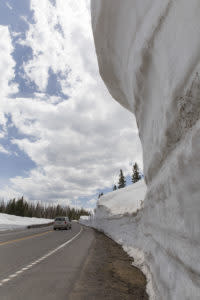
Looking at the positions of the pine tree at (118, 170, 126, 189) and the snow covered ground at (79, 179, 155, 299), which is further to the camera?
the pine tree at (118, 170, 126, 189)

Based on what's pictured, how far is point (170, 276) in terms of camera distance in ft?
9.53

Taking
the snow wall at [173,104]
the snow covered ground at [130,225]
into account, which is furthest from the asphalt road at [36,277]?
the snow wall at [173,104]

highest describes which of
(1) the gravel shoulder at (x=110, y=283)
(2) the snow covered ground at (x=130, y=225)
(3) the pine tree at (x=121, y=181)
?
(3) the pine tree at (x=121, y=181)

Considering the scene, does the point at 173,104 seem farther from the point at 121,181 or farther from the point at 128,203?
the point at 121,181

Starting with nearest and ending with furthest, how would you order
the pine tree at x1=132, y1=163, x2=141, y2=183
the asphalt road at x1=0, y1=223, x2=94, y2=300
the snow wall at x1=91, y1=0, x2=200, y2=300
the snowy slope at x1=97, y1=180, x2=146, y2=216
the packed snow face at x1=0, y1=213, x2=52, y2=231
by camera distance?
the snow wall at x1=91, y1=0, x2=200, y2=300
the asphalt road at x1=0, y1=223, x2=94, y2=300
the snowy slope at x1=97, y1=180, x2=146, y2=216
the packed snow face at x1=0, y1=213, x2=52, y2=231
the pine tree at x1=132, y1=163, x2=141, y2=183

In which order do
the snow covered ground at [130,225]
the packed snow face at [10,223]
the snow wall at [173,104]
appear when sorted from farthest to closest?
the packed snow face at [10,223] → the snow covered ground at [130,225] → the snow wall at [173,104]

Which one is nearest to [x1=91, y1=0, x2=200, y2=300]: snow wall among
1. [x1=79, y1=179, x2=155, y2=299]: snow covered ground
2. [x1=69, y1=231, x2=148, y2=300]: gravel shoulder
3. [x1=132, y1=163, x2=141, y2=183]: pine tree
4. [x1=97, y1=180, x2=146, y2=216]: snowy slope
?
[x1=69, y1=231, x2=148, y2=300]: gravel shoulder

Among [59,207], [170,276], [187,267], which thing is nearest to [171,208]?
[187,267]

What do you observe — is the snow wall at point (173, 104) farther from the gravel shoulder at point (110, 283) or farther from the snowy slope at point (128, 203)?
the snowy slope at point (128, 203)

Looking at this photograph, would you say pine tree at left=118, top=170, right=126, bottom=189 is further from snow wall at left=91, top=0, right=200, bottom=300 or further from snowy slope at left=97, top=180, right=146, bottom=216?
snow wall at left=91, top=0, right=200, bottom=300

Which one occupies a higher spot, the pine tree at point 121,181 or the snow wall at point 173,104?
the pine tree at point 121,181

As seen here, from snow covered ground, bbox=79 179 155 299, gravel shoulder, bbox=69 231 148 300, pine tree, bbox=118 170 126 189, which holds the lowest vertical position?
gravel shoulder, bbox=69 231 148 300

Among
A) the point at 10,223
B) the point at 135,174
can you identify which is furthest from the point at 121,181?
the point at 10,223

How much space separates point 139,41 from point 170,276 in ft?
11.0
